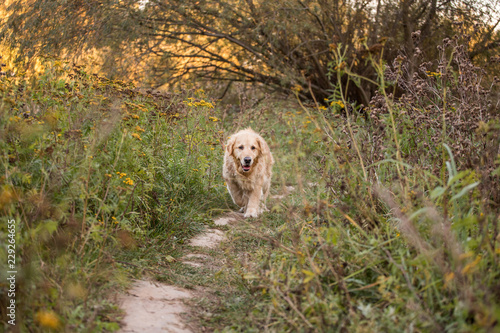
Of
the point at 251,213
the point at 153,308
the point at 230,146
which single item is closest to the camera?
the point at 153,308

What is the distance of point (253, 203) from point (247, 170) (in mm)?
417

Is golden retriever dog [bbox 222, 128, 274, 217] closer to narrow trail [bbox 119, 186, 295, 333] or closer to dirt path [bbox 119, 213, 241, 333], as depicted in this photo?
narrow trail [bbox 119, 186, 295, 333]

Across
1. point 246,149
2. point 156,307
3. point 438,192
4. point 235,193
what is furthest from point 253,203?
point 438,192

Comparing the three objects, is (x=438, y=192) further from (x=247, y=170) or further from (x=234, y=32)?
(x=234, y=32)

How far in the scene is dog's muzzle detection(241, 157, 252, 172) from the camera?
5.71 metres

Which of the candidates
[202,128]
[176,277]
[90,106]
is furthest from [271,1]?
[176,277]

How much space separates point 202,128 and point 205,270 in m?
2.99

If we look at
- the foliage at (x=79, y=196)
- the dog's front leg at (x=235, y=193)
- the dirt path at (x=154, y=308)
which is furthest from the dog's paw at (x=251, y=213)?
the dirt path at (x=154, y=308)

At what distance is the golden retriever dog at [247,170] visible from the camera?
5.74 meters

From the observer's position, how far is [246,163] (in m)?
5.75

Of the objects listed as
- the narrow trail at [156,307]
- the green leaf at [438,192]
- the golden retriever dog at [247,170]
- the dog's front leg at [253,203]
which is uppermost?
the green leaf at [438,192]

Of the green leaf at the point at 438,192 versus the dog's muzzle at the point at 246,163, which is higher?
the green leaf at the point at 438,192

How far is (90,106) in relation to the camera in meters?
3.45

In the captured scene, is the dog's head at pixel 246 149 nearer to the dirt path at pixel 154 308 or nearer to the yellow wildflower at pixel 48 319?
the dirt path at pixel 154 308
